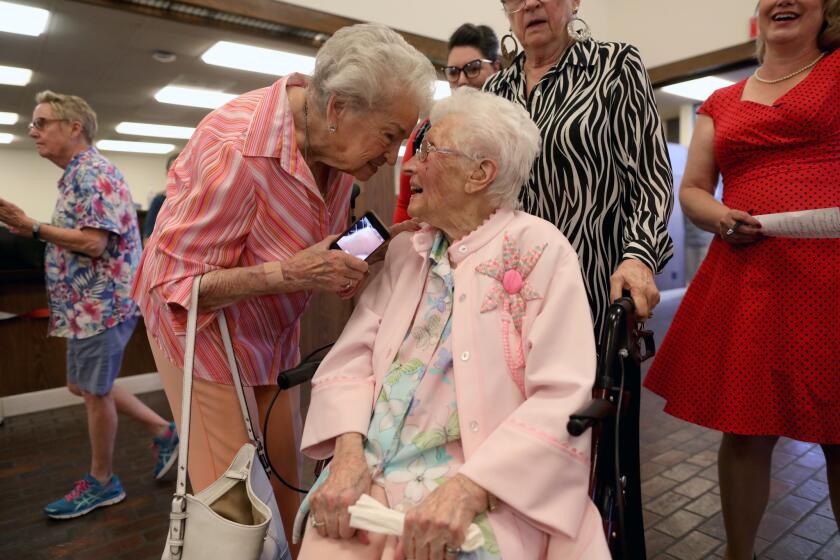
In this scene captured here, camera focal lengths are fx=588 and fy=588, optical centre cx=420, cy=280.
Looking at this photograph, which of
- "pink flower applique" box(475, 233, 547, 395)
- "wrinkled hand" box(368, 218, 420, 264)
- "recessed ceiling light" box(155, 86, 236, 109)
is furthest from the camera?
"recessed ceiling light" box(155, 86, 236, 109)

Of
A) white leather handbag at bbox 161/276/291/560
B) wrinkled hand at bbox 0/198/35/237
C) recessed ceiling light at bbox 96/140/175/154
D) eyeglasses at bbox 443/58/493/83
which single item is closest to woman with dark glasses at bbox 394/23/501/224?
eyeglasses at bbox 443/58/493/83

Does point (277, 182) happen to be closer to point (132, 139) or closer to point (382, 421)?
point (382, 421)

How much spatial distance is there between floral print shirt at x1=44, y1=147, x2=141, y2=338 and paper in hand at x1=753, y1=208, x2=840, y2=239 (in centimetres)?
270

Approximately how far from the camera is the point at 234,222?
1.32 metres

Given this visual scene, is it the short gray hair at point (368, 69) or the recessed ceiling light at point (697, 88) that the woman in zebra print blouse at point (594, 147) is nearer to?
the short gray hair at point (368, 69)

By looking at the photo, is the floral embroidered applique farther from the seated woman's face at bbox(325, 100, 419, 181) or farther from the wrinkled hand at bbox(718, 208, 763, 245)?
the wrinkled hand at bbox(718, 208, 763, 245)

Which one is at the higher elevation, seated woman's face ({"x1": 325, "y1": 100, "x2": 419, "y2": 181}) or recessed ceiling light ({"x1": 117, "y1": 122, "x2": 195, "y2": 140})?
seated woman's face ({"x1": 325, "y1": 100, "x2": 419, "y2": 181})

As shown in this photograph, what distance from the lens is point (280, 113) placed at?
1.36m

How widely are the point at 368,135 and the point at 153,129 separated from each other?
32.8 ft

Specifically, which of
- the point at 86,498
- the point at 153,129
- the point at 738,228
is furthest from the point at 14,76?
the point at 738,228

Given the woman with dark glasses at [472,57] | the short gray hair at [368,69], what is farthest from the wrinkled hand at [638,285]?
the woman with dark glasses at [472,57]

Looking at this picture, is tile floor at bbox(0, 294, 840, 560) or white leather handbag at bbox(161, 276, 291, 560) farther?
tile floor at bbox(0, 294, 840, 560)

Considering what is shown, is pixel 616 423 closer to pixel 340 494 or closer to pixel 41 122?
pixel 340 494

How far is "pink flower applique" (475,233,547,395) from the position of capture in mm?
1244
